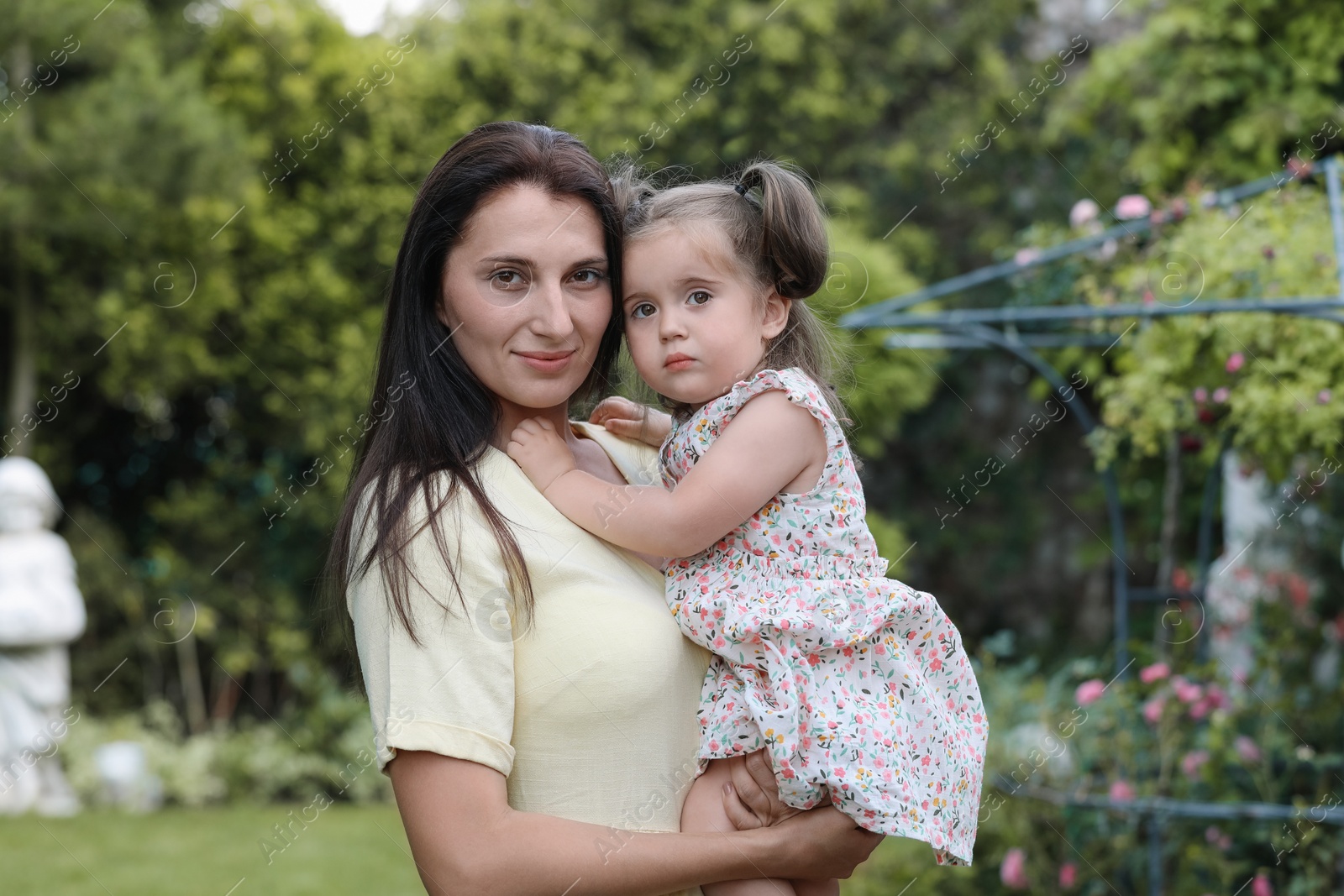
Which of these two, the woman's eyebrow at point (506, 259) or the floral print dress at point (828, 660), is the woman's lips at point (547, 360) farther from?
the floral print dress at point (828, 660)

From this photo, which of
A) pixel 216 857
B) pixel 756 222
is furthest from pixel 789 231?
pixel 216 857

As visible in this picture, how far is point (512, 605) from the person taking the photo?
58.6 inches

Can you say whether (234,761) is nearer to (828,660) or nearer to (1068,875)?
(1068,875)

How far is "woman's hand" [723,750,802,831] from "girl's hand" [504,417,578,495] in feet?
1.42

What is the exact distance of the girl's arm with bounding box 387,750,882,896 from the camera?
1.39 m

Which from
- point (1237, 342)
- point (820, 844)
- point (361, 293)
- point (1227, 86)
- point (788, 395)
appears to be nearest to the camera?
point (820, 844)

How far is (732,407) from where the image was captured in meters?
1.71

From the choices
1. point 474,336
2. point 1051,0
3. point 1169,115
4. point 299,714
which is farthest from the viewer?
point 1051,0

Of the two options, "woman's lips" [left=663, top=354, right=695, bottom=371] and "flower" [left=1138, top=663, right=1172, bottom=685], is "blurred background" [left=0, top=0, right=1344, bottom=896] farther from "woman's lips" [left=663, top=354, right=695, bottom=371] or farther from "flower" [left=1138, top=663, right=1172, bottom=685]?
"woman's lips" [left=663, top=354, right=695, bottom=371]

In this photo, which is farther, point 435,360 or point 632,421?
point 632,421

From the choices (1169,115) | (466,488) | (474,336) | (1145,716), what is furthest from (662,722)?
(1169,115)

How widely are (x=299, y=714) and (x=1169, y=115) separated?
5735mm

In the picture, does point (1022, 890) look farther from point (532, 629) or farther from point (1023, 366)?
point (1023, 366)

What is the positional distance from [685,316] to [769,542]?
33 cm
